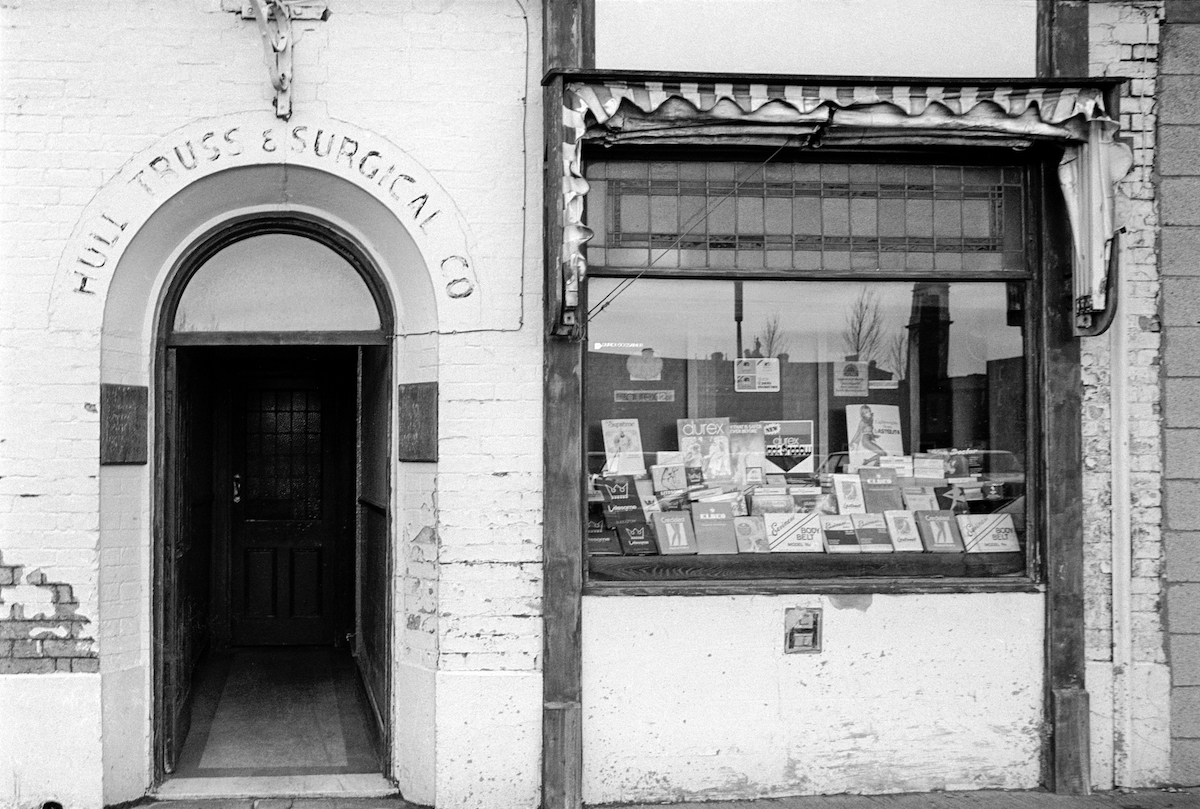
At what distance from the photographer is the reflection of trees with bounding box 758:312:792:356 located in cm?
543

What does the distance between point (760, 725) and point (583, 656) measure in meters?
0.98

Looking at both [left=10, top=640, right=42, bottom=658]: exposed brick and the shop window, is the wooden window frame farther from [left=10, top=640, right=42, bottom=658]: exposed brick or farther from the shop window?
[left=10, top=640, right=42, bottom=658]: exposed brick

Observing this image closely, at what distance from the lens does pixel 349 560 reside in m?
8.09

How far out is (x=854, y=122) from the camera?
4.88 meters

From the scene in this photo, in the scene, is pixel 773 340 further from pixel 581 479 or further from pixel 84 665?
pixel 84 665

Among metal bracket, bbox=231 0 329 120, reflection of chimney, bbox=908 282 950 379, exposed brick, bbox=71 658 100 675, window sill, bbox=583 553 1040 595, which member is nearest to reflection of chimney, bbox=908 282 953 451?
reflection of chimney, bbox=908 282 950 379

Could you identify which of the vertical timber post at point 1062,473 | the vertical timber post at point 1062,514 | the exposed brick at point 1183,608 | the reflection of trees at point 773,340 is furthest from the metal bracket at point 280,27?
the exposed brick at point 1183,608

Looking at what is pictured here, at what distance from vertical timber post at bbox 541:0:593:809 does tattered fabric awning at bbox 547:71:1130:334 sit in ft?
0.73

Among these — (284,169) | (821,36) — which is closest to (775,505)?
(821,36)

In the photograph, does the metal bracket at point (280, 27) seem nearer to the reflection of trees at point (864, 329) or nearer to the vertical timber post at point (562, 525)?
the vertical timber post at point (562, 525)

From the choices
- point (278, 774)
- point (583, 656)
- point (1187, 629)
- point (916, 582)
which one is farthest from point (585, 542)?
point (1187, 629)

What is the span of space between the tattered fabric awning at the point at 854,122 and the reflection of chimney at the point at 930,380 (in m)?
0.73

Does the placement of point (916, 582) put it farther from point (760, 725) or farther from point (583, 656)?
point (583, 656)

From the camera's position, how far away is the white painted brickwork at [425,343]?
484 cm
